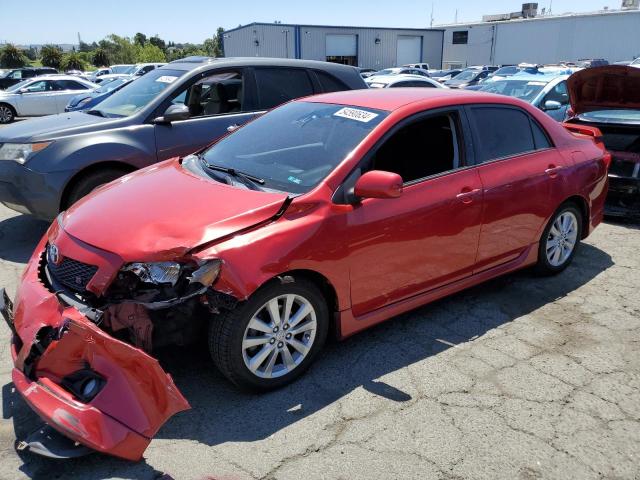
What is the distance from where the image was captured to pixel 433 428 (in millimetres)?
2855

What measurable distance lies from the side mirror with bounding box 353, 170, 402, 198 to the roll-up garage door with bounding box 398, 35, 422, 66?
47105mm

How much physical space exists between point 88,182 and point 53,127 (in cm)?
78

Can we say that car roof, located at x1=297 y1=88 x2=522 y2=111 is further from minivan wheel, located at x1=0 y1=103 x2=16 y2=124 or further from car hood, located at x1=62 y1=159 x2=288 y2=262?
minivan wheel, located at x1=0 y1=103 x2=16 y2=124

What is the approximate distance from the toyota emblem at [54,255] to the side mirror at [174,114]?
2659 millimetres

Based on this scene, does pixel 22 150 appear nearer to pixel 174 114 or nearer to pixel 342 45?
pixel 174 114

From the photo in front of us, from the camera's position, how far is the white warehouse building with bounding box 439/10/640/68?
40781mm

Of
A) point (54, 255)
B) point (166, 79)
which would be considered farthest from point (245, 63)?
point (54, 255)

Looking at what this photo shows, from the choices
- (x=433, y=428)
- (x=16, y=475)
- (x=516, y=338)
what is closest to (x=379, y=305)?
(x=433, y=428)

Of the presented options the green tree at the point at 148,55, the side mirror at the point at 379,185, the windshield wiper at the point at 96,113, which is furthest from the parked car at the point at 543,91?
the green tree at the point at 148,55

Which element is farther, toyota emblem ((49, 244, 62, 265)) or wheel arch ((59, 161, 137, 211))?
wheel arch ((59, 161, 137, 211))

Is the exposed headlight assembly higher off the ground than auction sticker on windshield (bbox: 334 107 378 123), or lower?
lower

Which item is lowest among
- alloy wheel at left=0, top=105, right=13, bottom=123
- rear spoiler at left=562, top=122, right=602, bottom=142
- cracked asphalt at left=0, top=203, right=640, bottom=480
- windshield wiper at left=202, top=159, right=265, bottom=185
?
cracked asphalt at left=0, top=203, right=640, bottom=480

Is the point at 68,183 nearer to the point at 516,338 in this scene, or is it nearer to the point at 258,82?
the point at 258,82

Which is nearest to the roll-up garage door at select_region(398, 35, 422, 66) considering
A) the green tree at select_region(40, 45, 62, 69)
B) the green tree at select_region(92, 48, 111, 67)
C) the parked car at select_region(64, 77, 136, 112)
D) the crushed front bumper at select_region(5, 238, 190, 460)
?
the green tree at select_region(40, 45, 62, 69)
